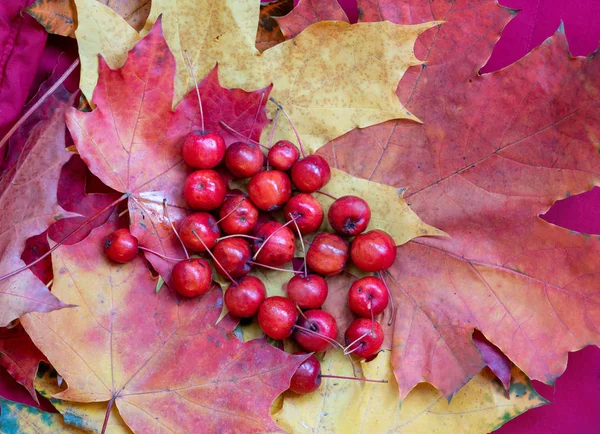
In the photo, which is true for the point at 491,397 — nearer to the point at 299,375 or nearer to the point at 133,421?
the point at 299,375

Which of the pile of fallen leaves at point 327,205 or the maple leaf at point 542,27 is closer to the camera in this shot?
the pile of fallen leaves at point 327,205

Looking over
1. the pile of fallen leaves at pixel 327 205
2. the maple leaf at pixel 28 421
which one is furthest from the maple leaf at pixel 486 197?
the maple leaf at pixel 28 421

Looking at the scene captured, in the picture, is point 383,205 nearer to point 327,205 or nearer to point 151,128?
point 327,205

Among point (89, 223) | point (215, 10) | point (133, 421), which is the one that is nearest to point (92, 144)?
point (89, 223)

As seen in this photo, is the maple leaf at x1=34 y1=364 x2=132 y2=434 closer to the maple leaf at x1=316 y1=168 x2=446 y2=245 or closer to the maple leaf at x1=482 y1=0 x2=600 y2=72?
the maple leaf at x1=316 y1=168 x2=446 y2=245

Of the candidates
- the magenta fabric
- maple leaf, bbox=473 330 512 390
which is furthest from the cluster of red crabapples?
the magenta fabric

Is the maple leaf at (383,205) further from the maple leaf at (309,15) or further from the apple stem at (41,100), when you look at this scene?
the apple stem at (41,100)
